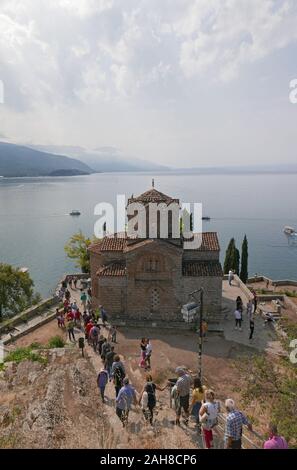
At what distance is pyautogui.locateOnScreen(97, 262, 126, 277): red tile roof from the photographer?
24.1 m

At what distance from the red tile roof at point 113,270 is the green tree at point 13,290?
10.2 meters

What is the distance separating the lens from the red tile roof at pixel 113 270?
24.1 meters

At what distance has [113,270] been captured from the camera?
80.1ft

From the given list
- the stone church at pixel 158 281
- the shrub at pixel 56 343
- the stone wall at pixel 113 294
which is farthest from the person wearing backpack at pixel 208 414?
the stone wall at pixel 113 294

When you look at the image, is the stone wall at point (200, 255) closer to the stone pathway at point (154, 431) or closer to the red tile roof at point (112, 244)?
the red tile roof at point (112, 244)

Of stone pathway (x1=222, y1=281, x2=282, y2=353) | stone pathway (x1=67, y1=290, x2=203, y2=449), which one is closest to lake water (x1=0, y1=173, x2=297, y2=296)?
Result: stone pathway (x1=222, y1=281, x2=282, y2=353)

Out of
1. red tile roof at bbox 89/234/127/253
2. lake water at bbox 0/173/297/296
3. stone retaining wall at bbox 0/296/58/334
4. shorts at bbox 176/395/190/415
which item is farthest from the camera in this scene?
lake water at bbox 0/173/297/296

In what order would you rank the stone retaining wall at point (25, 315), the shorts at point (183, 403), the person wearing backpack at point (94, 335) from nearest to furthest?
the shorts at point (183, 403) < the person wearing backpack at point (94, 335) < the stone retaining wall at point (25, 315)

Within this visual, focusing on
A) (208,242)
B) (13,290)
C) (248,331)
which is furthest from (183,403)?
(13,290)

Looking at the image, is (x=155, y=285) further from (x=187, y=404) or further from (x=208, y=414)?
(x=208, y=414)

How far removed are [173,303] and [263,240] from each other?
6766 centimetres

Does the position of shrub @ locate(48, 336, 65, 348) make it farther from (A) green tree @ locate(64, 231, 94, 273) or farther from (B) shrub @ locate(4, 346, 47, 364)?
(A) green tree @ locate(64, 231, 94, 273)

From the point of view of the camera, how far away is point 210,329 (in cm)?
2305
